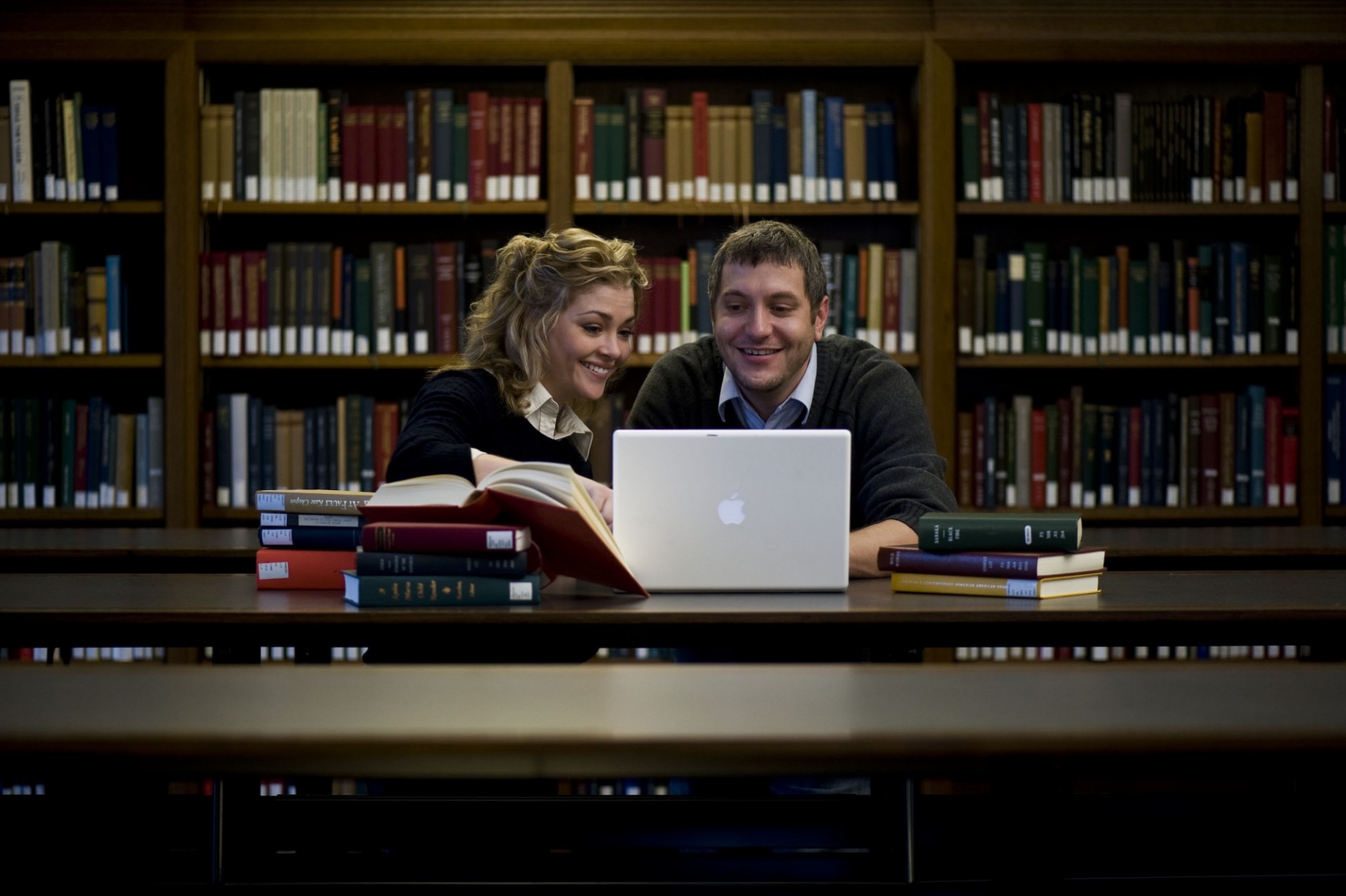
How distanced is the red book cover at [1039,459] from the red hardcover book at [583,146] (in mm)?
1325

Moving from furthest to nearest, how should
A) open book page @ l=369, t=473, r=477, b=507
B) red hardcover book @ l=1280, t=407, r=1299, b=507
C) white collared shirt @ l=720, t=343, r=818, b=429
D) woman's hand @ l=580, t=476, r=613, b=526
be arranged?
red hardcover book @ l=1280, t=407, r=1299, b=507, white collared shirt @ l=720, t=343, r=818, b=429, woman's hand @ l=580, t=476, r=613, b=526, open book page @ l=369, t=473, r=477, b=507

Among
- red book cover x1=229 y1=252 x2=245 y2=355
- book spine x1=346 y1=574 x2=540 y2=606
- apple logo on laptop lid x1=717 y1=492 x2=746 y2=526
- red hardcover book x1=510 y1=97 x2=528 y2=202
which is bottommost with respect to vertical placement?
book spine x1=346 y1=574 x2=540 y2=606

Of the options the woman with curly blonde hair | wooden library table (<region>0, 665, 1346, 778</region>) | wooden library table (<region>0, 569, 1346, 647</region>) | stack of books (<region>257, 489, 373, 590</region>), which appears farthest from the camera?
the woman with curly blonde hair

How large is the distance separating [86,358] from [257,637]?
7.03ft

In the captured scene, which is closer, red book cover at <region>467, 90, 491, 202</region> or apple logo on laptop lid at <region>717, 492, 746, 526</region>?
apple logo on laptop lid at <region>717, 492, 746, 526</region>

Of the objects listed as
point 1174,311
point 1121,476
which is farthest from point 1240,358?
point 1121,476

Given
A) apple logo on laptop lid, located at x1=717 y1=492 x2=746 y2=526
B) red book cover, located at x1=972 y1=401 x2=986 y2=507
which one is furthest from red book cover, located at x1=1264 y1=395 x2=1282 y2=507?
apple logo on laptop lid, located at x1=717 y1=492 x2=746 y2=526

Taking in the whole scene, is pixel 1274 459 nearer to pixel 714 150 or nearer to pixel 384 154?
pixel 714 150

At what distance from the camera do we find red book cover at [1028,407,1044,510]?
3.38 m

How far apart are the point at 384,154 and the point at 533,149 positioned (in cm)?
39

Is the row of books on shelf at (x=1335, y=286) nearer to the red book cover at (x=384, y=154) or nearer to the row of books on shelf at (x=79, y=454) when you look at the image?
the red book cover at (x=384, y=154)

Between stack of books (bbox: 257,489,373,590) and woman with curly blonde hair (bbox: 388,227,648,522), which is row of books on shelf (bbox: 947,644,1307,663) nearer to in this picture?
woman with curly blonde hair (bbox: 388,227,648,522)

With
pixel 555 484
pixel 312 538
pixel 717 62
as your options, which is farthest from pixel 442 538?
pixel 717 62

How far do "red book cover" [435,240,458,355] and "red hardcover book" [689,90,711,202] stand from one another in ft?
2.19
